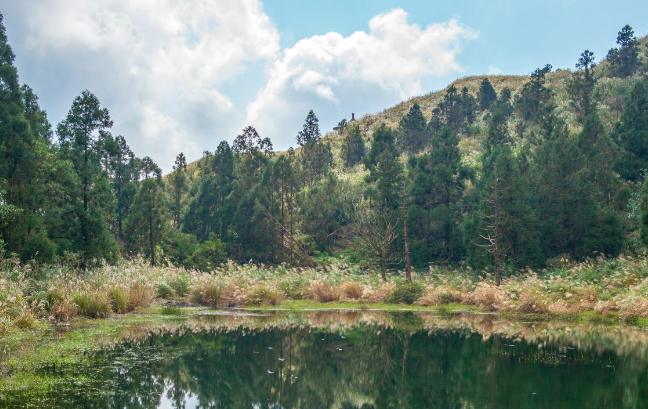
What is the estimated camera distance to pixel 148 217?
4259 cm

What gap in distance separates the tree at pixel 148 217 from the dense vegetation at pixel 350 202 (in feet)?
0.38

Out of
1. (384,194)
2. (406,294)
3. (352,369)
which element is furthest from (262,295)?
(384,194)

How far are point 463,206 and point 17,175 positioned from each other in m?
31.9

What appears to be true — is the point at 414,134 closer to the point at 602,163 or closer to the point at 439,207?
the point at 439,207

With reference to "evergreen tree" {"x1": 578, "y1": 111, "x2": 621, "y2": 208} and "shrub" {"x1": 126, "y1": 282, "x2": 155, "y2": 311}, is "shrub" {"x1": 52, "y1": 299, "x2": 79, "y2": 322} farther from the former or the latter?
"evergreen tree" {"x1": 578, "y1": 111, "x2": 621, "y2": 208}

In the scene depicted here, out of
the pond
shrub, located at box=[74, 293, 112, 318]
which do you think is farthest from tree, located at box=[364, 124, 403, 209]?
shrub, located at box=[74, 293, 112, 318]

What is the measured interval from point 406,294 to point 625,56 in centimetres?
7214

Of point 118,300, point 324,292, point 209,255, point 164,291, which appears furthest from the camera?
point 209,255

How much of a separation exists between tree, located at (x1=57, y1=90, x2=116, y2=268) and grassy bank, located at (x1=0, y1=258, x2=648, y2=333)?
3.27m

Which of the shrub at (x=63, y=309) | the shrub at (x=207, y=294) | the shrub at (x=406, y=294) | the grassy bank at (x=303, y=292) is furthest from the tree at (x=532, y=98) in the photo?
the shrub at (x=63, y=309)

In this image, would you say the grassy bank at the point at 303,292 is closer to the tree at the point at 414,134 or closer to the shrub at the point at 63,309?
the shrub at the point at 63,309

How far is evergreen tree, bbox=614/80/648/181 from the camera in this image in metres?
41.4

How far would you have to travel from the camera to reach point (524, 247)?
3497 centimetres

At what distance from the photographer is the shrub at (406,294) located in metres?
28.8
